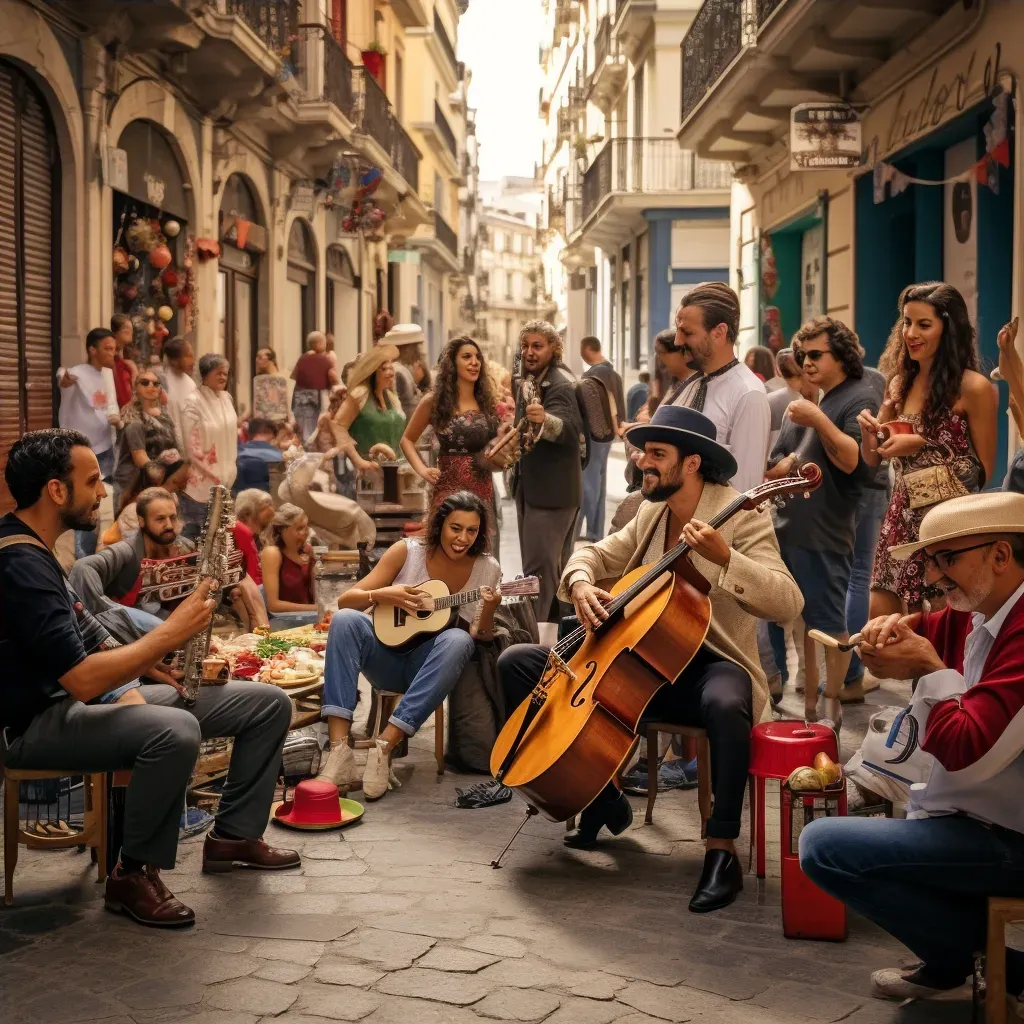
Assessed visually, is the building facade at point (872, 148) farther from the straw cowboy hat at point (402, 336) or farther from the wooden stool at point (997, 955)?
the wooden stool at point (997, 955)

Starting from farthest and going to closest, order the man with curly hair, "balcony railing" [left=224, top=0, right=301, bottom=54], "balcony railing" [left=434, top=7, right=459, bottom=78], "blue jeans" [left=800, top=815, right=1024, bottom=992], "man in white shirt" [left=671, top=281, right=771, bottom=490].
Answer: "balcony railing" [left=434, top=7, right=459, bottom=78], "balcony railing" [left=224, top=0, right=301, bottom=54], the man with curly hair, "man in white shirt" [left=671, top=281, right=771, bottom=490], "blue jeans" [left=800, top=815, right=1024, bottom=992]

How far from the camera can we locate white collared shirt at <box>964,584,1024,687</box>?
11.4 ft

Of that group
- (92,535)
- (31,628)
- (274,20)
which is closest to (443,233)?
(274,20)

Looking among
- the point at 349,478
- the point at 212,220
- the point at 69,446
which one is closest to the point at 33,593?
the point at 69,446

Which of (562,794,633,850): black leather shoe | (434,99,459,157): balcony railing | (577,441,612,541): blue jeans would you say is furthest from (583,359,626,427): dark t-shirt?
(434,99,459,157): balcony railing

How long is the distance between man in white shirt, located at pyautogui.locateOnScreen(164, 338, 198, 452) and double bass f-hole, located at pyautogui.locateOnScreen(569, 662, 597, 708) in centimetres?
615

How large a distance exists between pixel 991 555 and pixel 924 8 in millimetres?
8763

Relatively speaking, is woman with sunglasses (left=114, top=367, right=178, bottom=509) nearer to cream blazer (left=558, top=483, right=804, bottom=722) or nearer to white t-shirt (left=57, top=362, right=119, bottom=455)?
white t-shirt (left=57, top=362, right=119, bottom=455)

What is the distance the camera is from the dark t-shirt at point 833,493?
22.3 ft

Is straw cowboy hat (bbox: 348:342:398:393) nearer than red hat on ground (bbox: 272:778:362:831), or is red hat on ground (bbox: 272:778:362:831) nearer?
red hat on ground (bbox: 272:778:362:831)

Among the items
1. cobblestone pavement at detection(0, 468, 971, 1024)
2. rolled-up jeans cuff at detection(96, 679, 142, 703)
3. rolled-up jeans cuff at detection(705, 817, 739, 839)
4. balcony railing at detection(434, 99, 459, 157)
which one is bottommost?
cobblestone pavement at detection(0, 468, 971, 1024)

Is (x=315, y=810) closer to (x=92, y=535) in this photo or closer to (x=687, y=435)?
(x=687, y=435)

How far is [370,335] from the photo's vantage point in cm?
2734

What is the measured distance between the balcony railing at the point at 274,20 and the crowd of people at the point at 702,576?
292 inches
